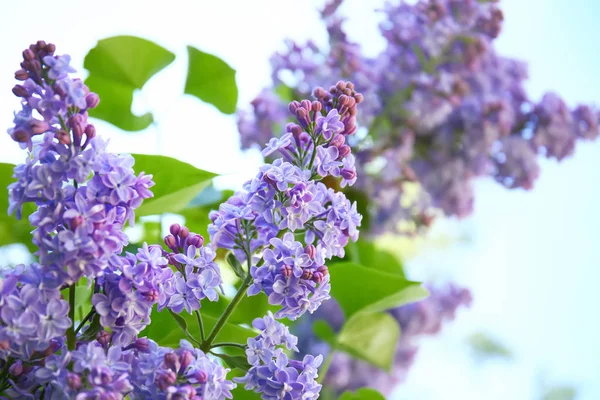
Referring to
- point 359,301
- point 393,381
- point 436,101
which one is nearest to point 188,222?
point 359,301

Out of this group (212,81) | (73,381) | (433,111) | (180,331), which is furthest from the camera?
(433,111)

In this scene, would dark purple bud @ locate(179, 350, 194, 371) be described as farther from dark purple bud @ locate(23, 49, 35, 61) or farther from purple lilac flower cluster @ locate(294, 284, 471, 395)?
purple lilac flower cluster @ locate(294, 284, 471, 395)

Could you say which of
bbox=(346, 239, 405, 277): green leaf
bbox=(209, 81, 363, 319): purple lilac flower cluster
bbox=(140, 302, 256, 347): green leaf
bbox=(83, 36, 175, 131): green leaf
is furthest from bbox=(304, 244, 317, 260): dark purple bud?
bbox=(346, 239, 405, 277): green leaf

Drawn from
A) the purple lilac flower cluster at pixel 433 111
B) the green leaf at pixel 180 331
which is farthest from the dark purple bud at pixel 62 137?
the purple lilac flower cluster at pixel 433 111

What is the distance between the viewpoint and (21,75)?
224 millimetres

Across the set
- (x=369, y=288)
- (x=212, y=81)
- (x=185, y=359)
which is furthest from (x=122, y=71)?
(x=185, y=359)

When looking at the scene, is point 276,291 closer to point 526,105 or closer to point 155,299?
point 155,299

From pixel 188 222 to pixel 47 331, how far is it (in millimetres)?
332

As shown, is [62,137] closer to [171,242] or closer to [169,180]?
[171,242]

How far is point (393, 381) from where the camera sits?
81 centimetres

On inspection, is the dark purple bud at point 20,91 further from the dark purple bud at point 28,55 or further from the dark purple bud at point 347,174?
the dark purple bud at point 347,174

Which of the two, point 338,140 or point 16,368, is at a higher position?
point 338,140

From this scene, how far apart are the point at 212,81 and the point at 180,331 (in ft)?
0.94

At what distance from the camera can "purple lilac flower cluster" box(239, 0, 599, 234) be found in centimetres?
67
